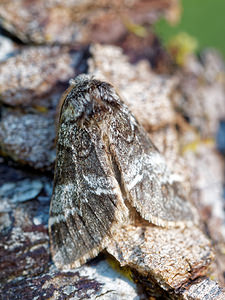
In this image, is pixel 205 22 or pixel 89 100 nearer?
pixel 89 100

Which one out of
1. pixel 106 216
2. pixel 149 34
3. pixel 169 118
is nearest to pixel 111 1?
pixel 149 34

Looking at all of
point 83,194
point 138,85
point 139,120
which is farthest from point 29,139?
point 138,85

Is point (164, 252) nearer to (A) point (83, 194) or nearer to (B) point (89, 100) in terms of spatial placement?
(A) point (83, 194)

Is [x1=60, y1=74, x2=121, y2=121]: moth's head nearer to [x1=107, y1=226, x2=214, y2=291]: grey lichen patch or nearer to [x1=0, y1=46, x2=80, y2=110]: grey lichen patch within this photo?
[x1=0, y1=46, x2=80, y2=110]: grey lichen patch

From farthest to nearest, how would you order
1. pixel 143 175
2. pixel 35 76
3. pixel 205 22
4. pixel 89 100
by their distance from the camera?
pixel 205 22
pixel 35 76
pixel 143 175
pixel 89 100

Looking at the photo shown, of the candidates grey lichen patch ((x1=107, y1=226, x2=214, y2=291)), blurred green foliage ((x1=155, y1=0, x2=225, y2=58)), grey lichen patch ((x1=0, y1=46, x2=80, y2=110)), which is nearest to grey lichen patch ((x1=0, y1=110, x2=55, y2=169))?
grey lichen patch ((x1=0, y1=46, x2=80, y2=110))

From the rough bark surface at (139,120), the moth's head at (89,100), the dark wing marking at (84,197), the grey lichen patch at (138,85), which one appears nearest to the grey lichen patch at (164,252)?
the rough bark surface at (139,120)

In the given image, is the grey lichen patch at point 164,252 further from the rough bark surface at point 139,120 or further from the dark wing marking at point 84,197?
the dark wing marking at point 84,197

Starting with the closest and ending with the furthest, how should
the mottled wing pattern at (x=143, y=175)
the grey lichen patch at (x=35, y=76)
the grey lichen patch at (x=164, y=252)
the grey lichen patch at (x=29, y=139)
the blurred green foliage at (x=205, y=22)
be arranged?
1. the grey lichen patch at (x=164, y=252)
2. the mottled wing pattern at (x=143, y=175)
3. the grey lichen patch at (x=29, y=139)
4. the grey lichen patch at (x=35, y=76)
5. the blurred green foliage at (x=205, y=22)
